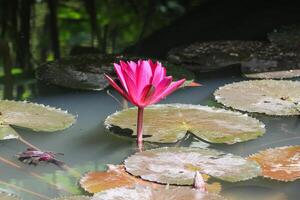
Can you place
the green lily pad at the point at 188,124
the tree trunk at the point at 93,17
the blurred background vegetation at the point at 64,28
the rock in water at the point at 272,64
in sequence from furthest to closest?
1. the tree trunk at the point at 93,17
2. the blurred background vegetation at the point at 64,28
3. the rock in water at the point at 272,64
4. the green lily pad at the point at 188,124

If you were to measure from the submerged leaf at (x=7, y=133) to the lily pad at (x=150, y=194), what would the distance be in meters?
0.46

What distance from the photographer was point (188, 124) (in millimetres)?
1613

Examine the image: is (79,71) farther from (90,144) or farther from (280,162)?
(280,162)

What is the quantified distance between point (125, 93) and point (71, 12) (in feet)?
7.80

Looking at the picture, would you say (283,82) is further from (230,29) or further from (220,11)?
(220,11)

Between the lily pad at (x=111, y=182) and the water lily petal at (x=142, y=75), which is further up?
the water lily petal at (x=142, y=75)

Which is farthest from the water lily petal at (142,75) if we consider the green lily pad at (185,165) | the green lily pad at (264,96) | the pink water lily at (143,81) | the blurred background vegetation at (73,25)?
the blurred background vegetation at (73,25)

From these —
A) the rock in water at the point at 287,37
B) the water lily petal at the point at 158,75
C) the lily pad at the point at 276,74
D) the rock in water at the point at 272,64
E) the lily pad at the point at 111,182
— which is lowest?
the lily pad at the point at 111,182

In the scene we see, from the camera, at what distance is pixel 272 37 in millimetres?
2648

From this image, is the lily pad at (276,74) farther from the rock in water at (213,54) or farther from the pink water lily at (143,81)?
the pink water lily at (143,81)

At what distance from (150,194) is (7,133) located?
0.56 metres

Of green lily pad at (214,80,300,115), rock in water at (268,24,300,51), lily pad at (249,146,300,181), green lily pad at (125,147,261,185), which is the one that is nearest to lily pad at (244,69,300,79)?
green lily pad at (214,80,300,115)

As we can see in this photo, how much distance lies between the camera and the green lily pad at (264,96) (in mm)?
1770

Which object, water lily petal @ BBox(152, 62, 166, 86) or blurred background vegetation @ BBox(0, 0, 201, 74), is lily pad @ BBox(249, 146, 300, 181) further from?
blurred background vegetation @ BBox(0, 0, 201, 74)
